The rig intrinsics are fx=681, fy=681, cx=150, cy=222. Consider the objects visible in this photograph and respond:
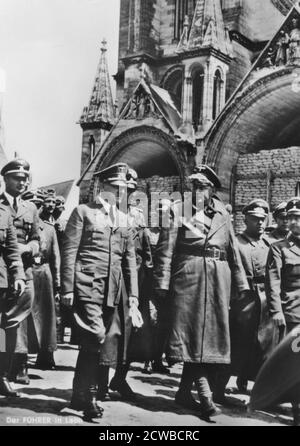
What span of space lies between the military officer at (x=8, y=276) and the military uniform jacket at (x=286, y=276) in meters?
2.10

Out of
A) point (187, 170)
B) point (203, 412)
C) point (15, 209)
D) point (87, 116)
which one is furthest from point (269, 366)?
point (87, 116)

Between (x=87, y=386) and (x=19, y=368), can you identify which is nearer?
(x=87, y=386)

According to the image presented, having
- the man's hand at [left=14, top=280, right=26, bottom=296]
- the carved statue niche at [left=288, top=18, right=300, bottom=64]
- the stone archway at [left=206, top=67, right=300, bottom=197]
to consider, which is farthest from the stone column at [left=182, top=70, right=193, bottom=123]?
the man's hand at [left=14, top=280, right=26, bottom=296]

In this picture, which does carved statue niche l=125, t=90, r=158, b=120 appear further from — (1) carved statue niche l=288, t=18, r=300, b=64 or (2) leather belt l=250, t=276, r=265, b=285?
(2) leather belt l=250, t=276, r=265, b=285

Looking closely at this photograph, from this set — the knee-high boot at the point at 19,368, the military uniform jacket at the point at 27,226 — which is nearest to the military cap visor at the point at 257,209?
the military uniform jacket at the point at 27,226

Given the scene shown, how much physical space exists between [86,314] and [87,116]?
51.7 feet

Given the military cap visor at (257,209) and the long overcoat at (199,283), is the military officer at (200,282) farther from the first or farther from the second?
the military cap visor at (257,209)

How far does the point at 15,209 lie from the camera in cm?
608

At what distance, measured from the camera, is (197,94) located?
62.7 ft

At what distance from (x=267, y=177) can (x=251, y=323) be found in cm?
1137

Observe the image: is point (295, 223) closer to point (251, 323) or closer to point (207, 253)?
point (207, 253)

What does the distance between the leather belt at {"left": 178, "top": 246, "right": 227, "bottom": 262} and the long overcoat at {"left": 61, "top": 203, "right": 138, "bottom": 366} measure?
0.49 m

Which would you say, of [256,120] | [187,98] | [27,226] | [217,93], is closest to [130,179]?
[27,226]

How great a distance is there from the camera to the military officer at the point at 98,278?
523 centimetres
